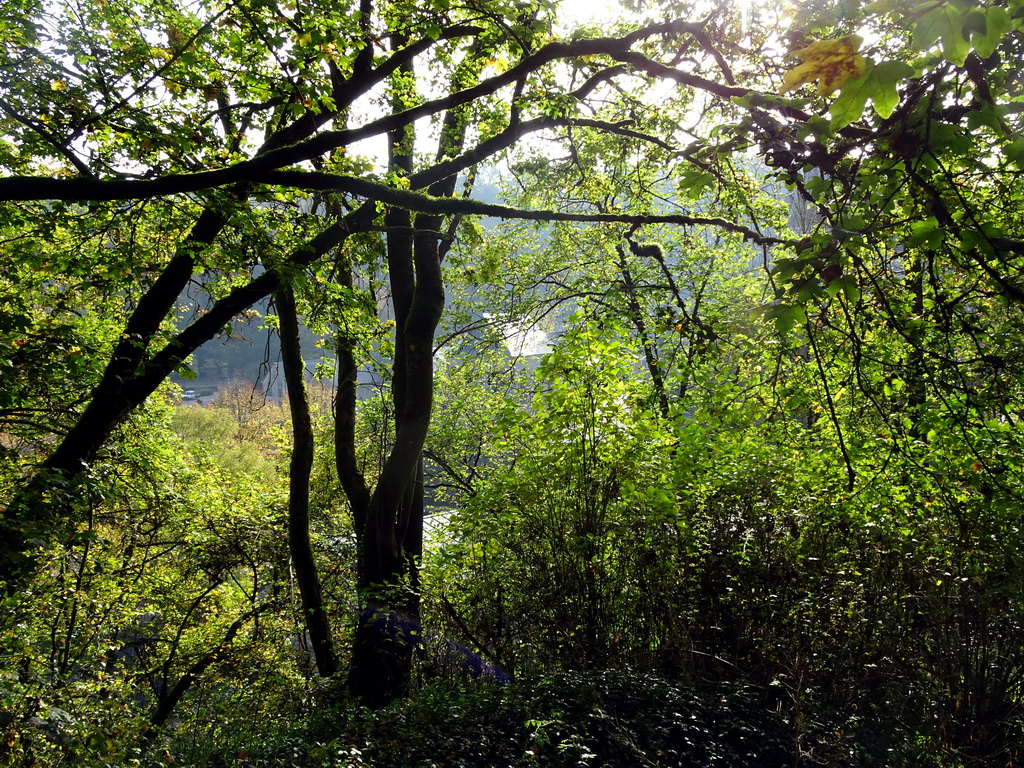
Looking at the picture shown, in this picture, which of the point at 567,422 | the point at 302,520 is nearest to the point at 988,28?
the point at 567,422

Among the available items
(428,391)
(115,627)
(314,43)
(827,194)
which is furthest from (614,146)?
(115,627)

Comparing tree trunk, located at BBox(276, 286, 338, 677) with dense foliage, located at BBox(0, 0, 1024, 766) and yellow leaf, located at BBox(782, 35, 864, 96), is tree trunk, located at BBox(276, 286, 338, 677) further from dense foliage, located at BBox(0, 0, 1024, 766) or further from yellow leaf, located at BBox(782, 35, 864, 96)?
yellow leaf, located at BBox(782, 35, 864, 96)

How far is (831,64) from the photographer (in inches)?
45.7

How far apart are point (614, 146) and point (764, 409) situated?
184 inches

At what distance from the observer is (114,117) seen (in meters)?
4.18

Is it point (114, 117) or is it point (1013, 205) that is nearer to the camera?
point (114, 117)

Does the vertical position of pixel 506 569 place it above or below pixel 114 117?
below

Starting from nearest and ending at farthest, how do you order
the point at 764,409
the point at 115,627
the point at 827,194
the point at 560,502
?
the point at 827,194 < the point at 764,409 < the point at 560,502 < the point at 115,627

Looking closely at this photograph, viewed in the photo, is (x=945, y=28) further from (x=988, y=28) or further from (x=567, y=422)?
(x=567, y=422)

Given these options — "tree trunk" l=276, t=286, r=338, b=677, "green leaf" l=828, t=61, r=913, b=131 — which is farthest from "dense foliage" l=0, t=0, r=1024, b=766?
"green leaf" l=828, t=61, r=913, b=131

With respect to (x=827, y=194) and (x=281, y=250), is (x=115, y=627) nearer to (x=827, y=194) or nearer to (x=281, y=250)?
(x=281, y=250)

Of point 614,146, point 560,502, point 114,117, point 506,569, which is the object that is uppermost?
point 614,146

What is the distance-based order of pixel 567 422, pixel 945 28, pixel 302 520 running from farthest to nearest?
1. pixel 302 520
2. pixel 567 422
3. pixel 945 28

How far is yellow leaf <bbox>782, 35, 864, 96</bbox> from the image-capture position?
1150 millimetres
